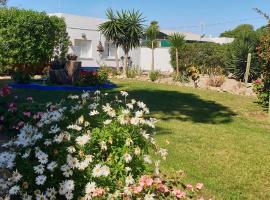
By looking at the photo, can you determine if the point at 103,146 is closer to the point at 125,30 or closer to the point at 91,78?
the point at 91,78

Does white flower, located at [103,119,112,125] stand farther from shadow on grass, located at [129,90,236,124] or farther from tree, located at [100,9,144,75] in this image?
tree, located at [100,9,144,75]

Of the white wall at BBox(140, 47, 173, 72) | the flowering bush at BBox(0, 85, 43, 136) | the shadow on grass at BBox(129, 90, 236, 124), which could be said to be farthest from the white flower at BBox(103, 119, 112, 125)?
the white wall at BBox(140, 47, 173, 72)

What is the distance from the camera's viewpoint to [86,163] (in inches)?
153

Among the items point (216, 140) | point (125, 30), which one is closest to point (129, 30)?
point (125, 30)

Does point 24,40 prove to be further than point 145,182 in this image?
Yes

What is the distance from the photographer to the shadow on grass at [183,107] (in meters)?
11.1

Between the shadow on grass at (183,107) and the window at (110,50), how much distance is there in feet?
59.9

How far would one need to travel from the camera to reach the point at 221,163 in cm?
701

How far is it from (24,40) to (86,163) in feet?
62.1

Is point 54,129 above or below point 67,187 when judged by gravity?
above

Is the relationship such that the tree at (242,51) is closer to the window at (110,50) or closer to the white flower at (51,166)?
the window at (110,50)

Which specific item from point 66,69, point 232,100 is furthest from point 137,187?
point 66,69

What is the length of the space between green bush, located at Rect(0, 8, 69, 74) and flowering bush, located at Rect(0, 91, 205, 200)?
17961mm

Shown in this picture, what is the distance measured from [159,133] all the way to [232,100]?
22.8 ft
